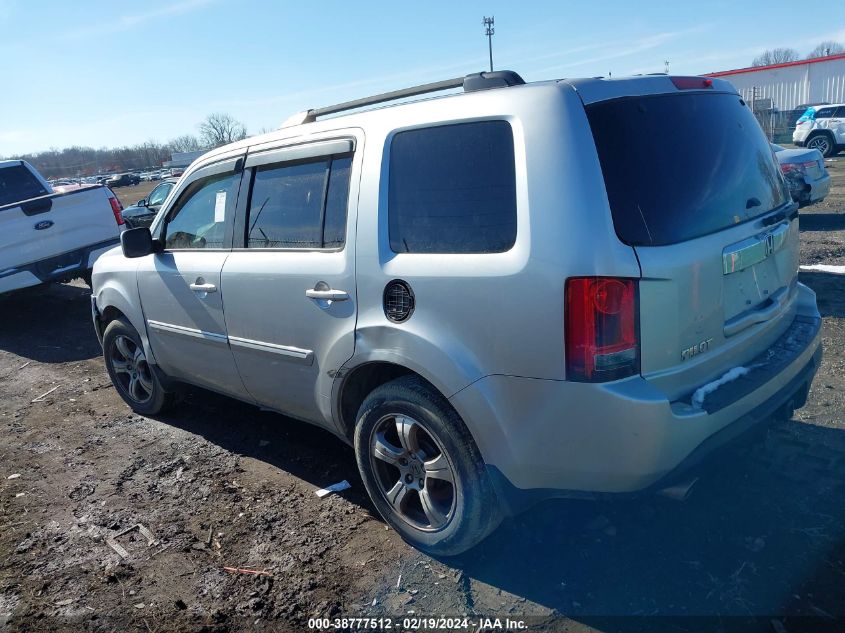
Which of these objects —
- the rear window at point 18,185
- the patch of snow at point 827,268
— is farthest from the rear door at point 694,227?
the rear window at point 18,185

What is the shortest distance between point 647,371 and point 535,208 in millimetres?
719

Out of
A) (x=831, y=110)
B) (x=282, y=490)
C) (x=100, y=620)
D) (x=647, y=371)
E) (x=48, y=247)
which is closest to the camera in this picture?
(x=647, y=371)

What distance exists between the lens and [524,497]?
2.87m

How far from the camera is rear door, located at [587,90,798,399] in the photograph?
8.40 ft

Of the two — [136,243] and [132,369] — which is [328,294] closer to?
[136,243]

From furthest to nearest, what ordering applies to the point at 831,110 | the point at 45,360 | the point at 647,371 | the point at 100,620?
Answer: the point at 831,110, the point at 45,360, the point at 100,620, the point at 647,371

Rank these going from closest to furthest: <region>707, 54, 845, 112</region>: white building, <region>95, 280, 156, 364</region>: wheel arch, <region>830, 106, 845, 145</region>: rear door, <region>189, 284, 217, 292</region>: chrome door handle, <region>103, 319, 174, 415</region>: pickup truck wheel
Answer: <region>189, 284, 217, 292</region>: chrome door handle
<region>95, 280, 156, 364</region>: wheel arch
<region>103, 319, 174, 415</region>: pickup truck wheel
<region>830, 106, 845, 145</region>: rear door
<region>707, 54, 845, 112</region>: white building

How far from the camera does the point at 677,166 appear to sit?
9.05ft

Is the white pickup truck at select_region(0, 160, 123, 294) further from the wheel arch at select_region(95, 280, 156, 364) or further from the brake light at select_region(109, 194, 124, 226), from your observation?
the wheel arch at select_region(95, 280, 156, 364)

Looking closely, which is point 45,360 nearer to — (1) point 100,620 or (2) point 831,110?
(1) point 100,620

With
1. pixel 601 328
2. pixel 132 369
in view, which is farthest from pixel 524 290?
pixel 132 369

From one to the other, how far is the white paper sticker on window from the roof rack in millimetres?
576

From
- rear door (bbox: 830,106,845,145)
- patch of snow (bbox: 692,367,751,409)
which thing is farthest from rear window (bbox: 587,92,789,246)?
rear door (bbox: 830,106,845,145)

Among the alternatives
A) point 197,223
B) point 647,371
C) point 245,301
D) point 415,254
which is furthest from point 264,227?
point 647,371
